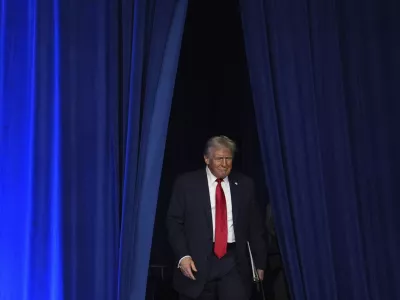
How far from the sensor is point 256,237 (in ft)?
10.00

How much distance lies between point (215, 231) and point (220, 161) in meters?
0.36

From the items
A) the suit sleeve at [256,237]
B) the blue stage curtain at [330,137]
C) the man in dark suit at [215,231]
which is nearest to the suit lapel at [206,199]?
the man in dark suit at [215,231]

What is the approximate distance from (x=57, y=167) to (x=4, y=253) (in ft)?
1.36

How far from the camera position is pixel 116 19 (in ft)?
8.29

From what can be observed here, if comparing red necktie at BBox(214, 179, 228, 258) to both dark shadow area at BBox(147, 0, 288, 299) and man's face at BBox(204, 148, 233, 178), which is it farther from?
dark shadow area at BBox(147, 0, 288, 299)

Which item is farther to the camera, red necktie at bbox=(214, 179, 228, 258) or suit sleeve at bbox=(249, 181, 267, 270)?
suit sleeve at bbox=(249, 181, 267, 270)

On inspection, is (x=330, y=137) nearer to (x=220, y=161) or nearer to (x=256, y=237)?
(x=220, y=161)

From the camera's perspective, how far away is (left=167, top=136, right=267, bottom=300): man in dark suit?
2.89m

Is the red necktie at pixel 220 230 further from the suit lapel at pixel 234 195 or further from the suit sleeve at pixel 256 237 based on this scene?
the suit sleeve at pixel 256 237

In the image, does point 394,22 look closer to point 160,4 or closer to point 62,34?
point 160,4

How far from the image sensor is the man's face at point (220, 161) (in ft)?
9.76

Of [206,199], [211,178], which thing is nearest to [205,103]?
[211,178]

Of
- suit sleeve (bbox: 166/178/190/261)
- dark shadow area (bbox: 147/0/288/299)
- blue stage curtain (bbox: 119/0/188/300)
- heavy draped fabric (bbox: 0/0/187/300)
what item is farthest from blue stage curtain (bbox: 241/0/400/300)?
dark shadow area (bbox: 147/0/288/299)

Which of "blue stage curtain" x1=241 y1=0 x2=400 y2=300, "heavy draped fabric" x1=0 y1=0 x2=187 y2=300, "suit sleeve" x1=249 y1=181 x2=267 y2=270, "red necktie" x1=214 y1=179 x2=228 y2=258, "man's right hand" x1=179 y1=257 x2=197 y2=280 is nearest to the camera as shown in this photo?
"heavy draped fabric" x1=0 y1=0 x2=187 y2=300
